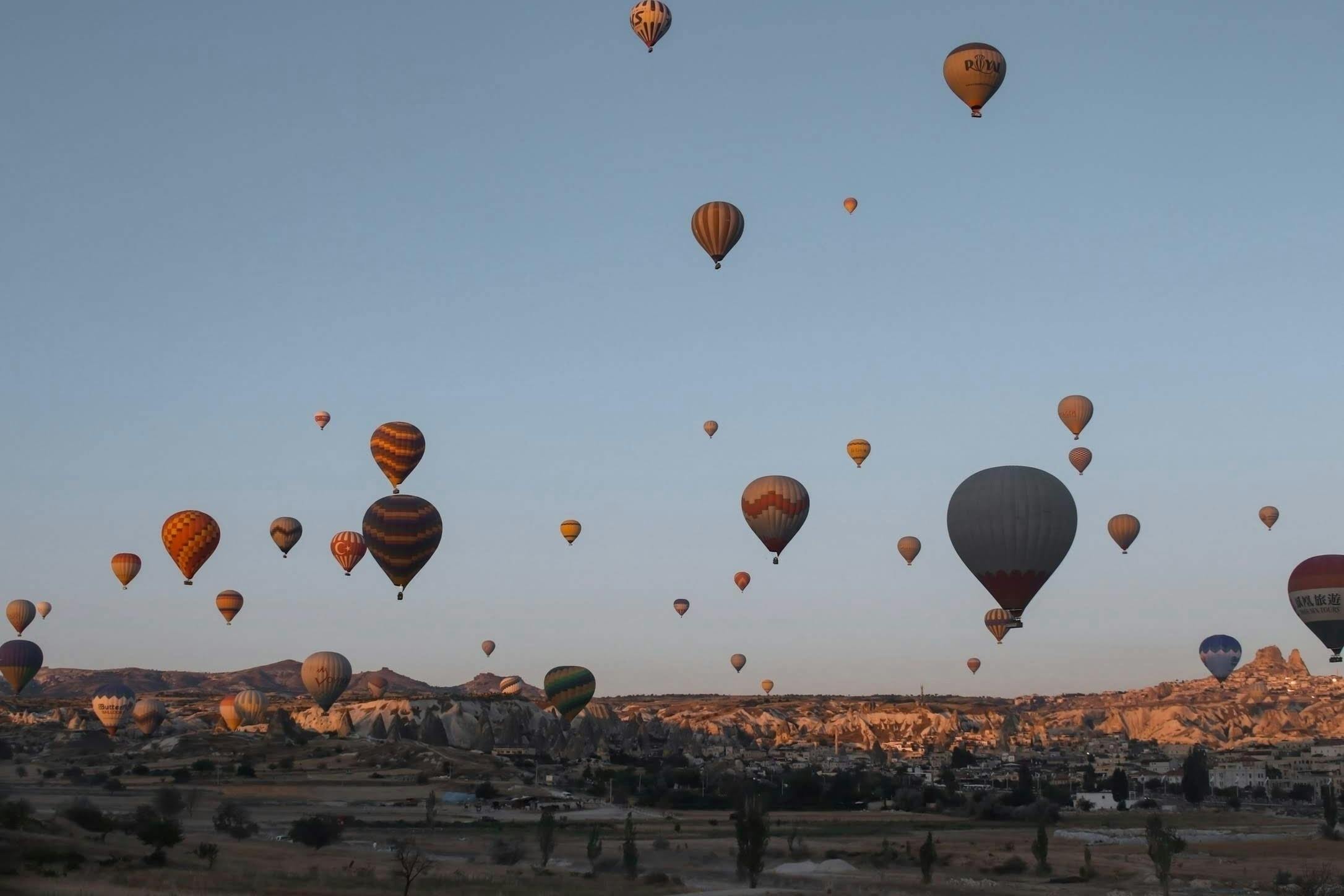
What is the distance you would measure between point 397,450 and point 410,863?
3099 cm

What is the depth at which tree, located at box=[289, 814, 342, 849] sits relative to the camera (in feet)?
233

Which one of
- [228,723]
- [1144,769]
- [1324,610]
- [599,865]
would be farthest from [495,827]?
[1144,769]

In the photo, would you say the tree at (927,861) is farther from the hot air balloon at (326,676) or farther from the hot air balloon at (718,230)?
the hot air balloon at (326,676)

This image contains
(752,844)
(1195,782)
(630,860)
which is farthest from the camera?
(1195,782)

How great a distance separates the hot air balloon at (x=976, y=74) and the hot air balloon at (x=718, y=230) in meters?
13.0

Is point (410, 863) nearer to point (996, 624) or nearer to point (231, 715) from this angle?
point (996, 624)

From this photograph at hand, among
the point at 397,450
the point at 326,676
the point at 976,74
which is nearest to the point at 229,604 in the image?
the point at 326,676

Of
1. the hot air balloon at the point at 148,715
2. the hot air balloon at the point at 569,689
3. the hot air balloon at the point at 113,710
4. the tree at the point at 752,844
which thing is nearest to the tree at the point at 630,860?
the tree at the point at 752,844

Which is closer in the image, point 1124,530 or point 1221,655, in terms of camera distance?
point 1124,530

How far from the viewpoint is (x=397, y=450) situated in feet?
276

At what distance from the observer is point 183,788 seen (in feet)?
342

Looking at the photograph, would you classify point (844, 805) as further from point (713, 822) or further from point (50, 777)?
point (50, 777)

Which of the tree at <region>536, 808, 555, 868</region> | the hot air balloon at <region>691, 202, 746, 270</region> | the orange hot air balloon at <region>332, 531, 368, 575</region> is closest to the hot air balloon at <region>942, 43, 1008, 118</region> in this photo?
the hot air balloon at <region>691, 202, 746, 270</region>

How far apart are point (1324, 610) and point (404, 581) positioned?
176ft
